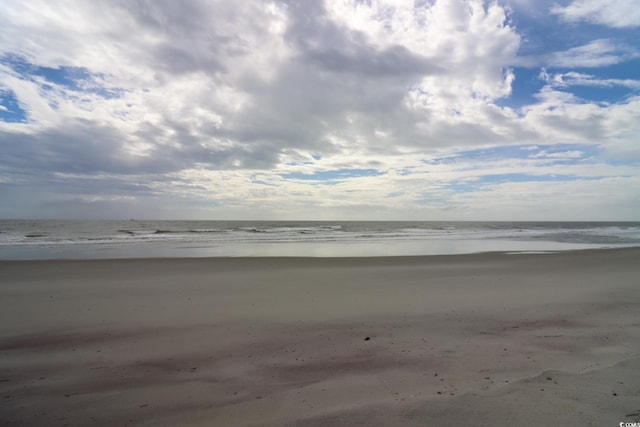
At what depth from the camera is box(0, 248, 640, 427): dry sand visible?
11.1 feet

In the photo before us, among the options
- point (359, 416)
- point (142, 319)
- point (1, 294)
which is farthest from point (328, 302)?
point (1, 294)

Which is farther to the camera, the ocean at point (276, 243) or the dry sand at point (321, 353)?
the ocean at point (276, 243)

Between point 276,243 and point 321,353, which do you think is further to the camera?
point 276,243

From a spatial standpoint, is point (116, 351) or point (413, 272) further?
point (413, 272)

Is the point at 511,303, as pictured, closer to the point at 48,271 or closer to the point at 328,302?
the point at 328,302

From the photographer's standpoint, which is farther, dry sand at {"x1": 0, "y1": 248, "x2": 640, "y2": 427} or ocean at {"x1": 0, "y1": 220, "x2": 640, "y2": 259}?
ocean at {"x1": 0, "y1": 220, "x2": 640, "y2": 259}

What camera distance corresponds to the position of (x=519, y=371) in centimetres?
421

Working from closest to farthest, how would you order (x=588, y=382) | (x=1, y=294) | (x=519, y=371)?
(x=588, y=382)
(x=519, y=371)
(x=1, y=294)

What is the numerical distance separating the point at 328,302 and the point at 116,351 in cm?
439

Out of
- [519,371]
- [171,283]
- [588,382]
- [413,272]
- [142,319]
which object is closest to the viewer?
[588,382]

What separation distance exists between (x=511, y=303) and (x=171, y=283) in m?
9.22

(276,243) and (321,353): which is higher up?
(276,243)

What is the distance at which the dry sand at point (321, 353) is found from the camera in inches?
133

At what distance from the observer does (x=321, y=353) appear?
5.05 metres
